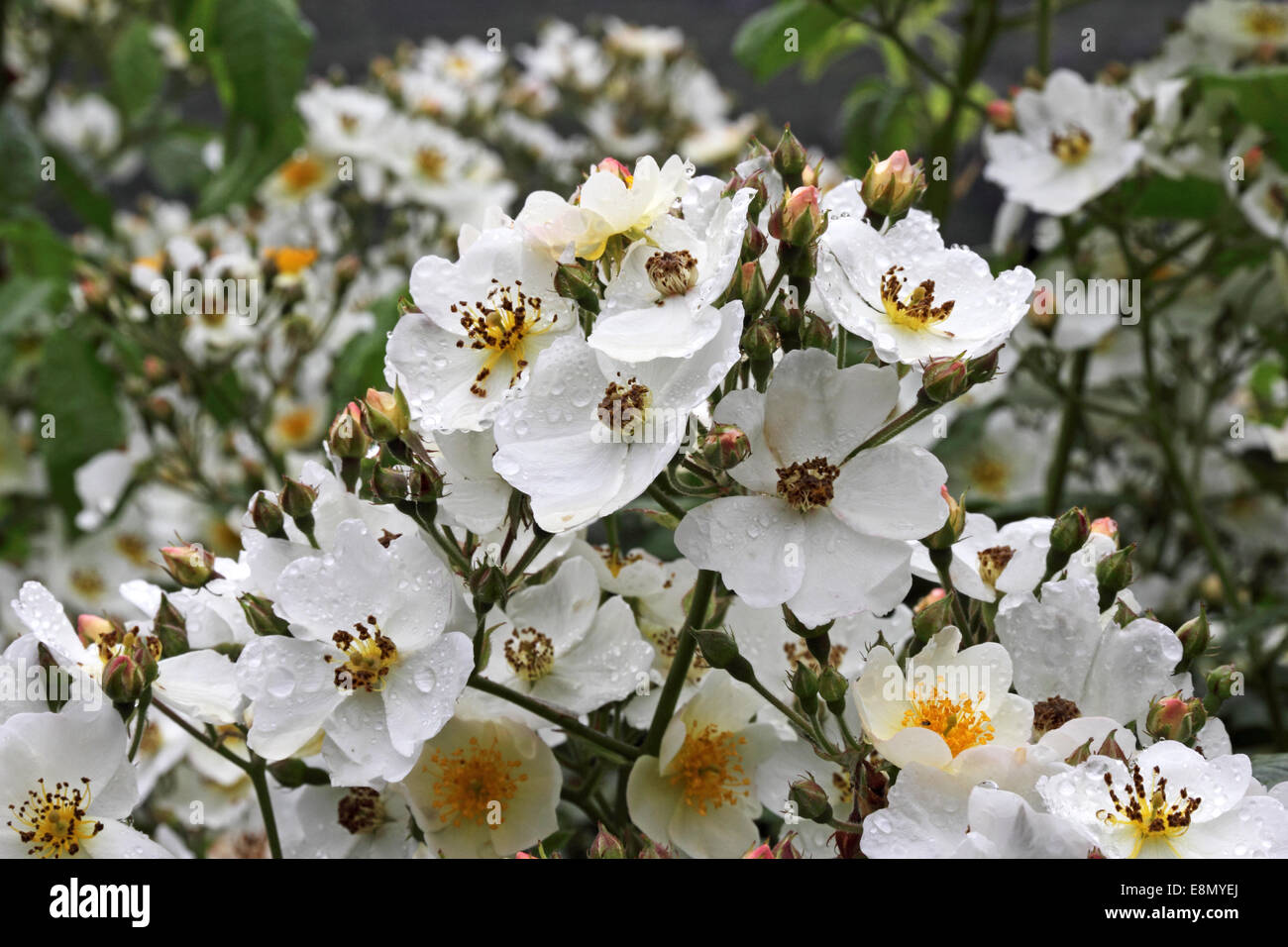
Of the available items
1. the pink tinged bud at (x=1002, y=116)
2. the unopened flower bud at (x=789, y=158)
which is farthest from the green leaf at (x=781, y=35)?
the unopened flower bud at (x=789, y=158)

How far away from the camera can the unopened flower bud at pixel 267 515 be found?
2.38 feet

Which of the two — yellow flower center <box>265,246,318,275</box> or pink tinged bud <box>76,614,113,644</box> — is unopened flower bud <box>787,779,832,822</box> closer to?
pink tinged bud <box>76,614,113,644</box>

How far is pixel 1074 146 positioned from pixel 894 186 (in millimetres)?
681

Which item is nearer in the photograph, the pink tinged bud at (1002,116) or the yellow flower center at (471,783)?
the yellow flower center at (471,783)

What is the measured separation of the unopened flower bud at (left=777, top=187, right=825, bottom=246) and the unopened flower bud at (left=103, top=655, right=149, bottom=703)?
410 mm

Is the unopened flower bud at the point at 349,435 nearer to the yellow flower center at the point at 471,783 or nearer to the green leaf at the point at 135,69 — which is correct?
the yellow flower center at the point at 471,783

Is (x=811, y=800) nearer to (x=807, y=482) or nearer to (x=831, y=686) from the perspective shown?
(x=831, y=686)

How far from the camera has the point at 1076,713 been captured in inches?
27.5

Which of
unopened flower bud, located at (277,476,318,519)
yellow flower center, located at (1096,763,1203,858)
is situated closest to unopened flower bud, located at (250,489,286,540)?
unopened flower bud, located at (277,476,318,519)

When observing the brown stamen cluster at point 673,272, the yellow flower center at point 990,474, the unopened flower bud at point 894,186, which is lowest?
the yellow flower center at point 990,474

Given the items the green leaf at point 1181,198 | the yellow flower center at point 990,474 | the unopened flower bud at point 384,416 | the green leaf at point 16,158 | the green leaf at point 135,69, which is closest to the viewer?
the unopened flower bud at point 384,416

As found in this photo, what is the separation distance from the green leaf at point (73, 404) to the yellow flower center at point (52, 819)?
817 millimetres
